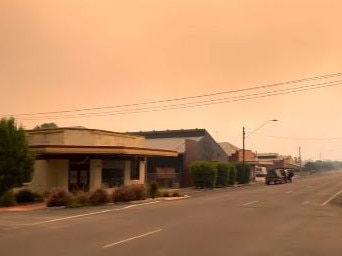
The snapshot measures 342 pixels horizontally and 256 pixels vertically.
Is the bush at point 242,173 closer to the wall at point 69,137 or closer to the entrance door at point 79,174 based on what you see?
the wall at point 69,137

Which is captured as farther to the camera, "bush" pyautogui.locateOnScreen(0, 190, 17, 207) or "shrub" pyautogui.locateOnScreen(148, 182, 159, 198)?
"shrub" pyautogui.locateOnScreen(148, 182, 159, 198)

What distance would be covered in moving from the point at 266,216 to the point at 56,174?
20495 millimetres

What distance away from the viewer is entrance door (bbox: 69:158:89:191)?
131 feet

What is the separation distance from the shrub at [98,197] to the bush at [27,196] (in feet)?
19.4

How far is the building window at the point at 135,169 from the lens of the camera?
4747cm

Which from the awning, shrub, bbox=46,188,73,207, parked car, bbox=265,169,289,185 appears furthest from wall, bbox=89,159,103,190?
parked car, bbox=265,169,289,185

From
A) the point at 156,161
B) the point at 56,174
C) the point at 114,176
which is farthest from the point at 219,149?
the point at 56,174

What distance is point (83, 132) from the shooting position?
41625 millimetres

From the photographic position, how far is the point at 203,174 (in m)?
59.5

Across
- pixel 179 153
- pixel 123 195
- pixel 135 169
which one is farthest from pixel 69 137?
pixel 179 153

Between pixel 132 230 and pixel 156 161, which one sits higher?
pixel 156 161

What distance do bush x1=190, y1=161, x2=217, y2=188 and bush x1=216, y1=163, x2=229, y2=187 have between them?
9.25 feet

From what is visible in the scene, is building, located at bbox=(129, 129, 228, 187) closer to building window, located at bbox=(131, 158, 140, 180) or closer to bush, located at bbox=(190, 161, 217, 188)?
bush, located at bbox=(190, 161, 217, 188)

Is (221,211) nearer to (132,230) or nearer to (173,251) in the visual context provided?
(132,230)
